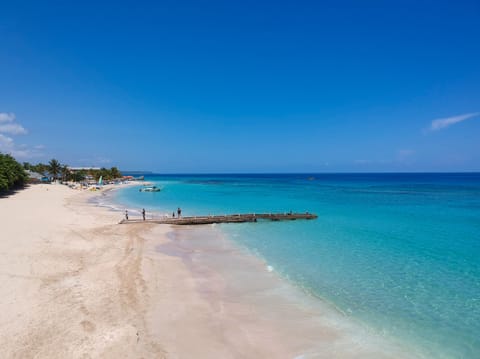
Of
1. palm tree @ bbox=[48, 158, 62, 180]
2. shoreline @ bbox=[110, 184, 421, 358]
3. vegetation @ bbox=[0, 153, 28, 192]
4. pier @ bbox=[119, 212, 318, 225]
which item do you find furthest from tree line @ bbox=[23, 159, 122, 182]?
shoreline @ bbox=[110, 184, 421, 358]

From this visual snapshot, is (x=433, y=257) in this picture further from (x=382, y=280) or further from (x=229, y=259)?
(x=229, y=259)

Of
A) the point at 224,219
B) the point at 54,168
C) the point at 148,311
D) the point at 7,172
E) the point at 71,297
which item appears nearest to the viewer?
the point at 148,311

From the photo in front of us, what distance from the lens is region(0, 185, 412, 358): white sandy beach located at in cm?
759

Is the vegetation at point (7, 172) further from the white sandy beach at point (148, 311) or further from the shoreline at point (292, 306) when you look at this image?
the shoreline at point (292, 306)

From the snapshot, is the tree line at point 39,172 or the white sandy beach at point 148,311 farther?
the tree line at point 39,172

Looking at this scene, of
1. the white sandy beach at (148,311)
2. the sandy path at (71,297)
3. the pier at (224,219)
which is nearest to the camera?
the sandy path at (71,297)

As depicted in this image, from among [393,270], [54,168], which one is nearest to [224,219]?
[393,270]

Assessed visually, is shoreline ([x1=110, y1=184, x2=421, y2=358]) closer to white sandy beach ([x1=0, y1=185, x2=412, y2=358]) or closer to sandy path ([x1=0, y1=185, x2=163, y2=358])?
white sandy beach ([x1=0, y1=185, x2=412, y2=358])

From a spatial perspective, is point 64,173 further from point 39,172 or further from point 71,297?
point 71,297

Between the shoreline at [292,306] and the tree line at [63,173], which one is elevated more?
the tree line at [63,173]

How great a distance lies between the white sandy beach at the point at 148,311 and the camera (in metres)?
7.59

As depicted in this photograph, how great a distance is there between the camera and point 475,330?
912 cm

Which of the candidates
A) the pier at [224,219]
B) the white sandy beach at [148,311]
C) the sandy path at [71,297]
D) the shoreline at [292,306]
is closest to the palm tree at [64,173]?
the pier at [224,219]

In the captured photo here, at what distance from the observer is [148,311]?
31.0 feet
